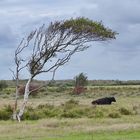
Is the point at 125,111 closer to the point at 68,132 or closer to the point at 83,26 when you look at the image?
the point at 83,26

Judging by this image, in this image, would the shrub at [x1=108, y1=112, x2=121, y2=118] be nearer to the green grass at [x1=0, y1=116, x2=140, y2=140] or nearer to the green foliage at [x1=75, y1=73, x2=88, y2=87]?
the green grass at [x1=0, y1=116, x2=140, y2=140]

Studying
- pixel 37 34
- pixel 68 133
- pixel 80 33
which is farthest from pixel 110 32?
pixel 68 133

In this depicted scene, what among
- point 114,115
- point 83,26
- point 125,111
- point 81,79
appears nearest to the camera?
point 83,26

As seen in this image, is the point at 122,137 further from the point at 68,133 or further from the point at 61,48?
the point at 61,48

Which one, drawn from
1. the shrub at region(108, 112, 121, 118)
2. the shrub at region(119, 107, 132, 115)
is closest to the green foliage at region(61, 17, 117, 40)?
the shrub at region(108, 112, 121, 118)

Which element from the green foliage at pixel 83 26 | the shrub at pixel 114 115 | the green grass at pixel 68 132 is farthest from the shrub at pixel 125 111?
the green grass at pixel 68 132

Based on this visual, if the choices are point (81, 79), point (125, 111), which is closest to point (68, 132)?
point (125, 111)

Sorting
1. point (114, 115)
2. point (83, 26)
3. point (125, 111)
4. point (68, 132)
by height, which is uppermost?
point (83, 26)

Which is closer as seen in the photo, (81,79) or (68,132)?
(68,132)

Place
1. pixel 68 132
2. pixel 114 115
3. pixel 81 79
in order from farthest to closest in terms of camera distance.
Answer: pixel 81 79 → pixel 114 115 → pixel 68 132

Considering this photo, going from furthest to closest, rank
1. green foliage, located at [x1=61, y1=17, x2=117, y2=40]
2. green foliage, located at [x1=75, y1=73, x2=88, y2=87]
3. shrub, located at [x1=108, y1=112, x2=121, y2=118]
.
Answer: green foliage, located at [x1=75, y1=73, x2=88, y2=87] < shrub, located at [x1=108, y1=112, x2=121, y2=118] < green foliage, located at [x1=61, y1=17, x2=117, y2=40]

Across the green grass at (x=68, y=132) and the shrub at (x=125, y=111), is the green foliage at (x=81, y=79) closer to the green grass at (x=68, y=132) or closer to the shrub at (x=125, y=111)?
the shrub at (x=125, y=111)

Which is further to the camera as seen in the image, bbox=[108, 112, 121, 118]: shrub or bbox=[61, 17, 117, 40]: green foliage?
bbox=[108, 112, 121, 118]: shrub

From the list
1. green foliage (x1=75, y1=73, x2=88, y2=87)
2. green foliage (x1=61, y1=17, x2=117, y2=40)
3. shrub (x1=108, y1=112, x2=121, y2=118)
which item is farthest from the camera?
green foliage (x1=75, y1=73, x2=88, y2=87)
